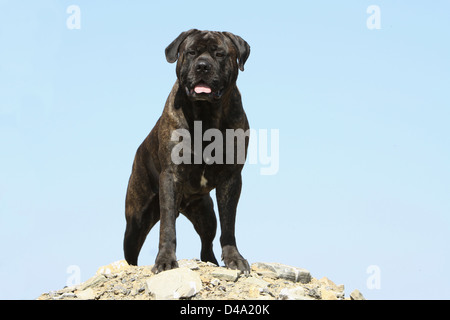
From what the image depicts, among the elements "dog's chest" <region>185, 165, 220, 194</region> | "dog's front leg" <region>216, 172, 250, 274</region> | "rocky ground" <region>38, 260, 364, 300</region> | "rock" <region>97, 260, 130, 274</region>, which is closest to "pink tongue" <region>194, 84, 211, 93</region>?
"dog's chest" <region>185, 165, 220, 194</region>

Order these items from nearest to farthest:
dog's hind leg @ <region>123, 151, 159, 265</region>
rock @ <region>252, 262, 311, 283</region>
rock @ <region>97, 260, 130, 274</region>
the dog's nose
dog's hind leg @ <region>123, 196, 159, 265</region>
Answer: the dog's nose < rock @ <region>252, 262, 311, 283</region> < rock @ <region>97, 260, 130, 274</region> < dog's hind leg @ <region>123, 151, 159, 265</region> < dog's hind leg @ <region>123, 196, 159, 265</region>

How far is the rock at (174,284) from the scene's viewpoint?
6035mm

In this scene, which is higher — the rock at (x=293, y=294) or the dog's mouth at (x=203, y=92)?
the dog's mouth at (x=203, y=92)

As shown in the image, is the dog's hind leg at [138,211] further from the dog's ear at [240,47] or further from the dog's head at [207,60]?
the dog's ear at [240,47]

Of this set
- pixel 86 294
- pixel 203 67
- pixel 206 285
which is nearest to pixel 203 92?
pixel 203 67

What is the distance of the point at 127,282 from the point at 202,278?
2.64 feet

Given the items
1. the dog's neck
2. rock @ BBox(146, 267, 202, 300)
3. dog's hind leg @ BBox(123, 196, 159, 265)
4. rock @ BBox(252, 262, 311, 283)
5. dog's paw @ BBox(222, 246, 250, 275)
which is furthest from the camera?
dog's hind leg @ BBox(123, 196, 159, 265)

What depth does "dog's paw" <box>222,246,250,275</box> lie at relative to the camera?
702 cm

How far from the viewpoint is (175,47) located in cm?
731

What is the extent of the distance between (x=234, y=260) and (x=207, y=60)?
7.21 ft

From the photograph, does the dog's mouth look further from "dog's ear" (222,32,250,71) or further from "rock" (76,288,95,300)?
"rock" (76,288,95,300)

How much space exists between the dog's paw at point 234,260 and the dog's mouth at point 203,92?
5.56 ft

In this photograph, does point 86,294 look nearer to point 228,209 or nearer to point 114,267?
point 114,267

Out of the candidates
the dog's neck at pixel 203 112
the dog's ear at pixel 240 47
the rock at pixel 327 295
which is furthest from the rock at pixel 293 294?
the dog's ear at pixel 240 47
